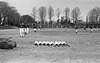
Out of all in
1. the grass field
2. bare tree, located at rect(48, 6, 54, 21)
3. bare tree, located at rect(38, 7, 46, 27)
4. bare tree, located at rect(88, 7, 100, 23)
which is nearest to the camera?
the grass field

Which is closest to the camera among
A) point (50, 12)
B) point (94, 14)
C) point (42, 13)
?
point (94, 14)

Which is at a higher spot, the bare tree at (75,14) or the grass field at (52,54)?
the bare tree at (75,14)

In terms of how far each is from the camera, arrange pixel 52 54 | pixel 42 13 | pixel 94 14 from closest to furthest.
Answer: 1. pixel 52 54
2. pixel 94 14
3. pixel 42 13

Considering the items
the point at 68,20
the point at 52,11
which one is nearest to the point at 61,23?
the point at 68,20

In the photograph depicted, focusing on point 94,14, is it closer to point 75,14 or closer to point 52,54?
point 75,14

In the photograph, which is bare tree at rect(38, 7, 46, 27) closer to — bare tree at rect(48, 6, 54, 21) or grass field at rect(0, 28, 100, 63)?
bare tree at rect(48, 6, 54, 21)

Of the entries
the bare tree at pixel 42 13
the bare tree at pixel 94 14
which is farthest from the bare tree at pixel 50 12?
the bare tree at pixel 94 14

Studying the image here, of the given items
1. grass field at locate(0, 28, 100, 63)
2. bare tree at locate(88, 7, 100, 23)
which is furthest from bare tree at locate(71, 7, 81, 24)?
grass field at locate(0, 28, 100, 63)

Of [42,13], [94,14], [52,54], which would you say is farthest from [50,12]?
[52,54]

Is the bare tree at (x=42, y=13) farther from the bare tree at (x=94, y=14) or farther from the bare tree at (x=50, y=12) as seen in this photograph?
the bare tree at (x=94, y=14)

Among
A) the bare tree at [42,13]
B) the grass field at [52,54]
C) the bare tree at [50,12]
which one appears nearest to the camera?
the grass field at [52,54]

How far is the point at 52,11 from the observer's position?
11400cm

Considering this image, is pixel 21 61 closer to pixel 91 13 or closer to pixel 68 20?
pixel 91 13

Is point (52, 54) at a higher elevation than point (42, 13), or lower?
lower
